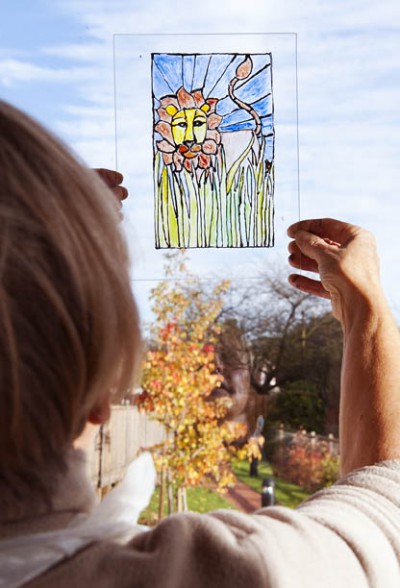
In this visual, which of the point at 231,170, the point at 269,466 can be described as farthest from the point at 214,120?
the point at 269,466

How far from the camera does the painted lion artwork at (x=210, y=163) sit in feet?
4.50

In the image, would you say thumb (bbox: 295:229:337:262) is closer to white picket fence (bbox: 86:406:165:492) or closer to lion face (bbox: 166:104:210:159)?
lion face (bbox: 166:104:210:159)

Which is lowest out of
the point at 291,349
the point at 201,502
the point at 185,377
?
the point at 201,502

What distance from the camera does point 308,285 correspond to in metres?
0.89

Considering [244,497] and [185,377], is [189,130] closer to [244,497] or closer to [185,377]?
[185,377]

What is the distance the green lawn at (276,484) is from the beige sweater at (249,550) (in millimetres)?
2967

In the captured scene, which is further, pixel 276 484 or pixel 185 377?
pixel 276 484

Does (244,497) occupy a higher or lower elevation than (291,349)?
lower

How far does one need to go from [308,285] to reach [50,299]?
→ 503 millimetres

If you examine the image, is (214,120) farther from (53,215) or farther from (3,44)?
(3,44)

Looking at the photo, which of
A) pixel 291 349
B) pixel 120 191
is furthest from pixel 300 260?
pixel 291 349

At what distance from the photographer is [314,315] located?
10.6 ft

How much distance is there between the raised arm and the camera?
2.08 feet

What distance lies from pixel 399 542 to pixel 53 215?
0.96 feet
